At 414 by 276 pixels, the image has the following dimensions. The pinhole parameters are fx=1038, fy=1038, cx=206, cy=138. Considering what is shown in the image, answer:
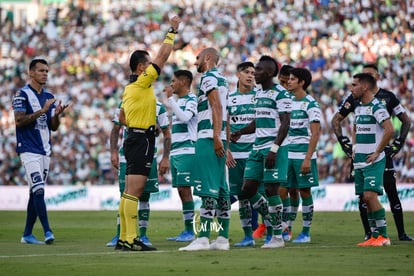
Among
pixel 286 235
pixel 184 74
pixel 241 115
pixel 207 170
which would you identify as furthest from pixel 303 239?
pixel 184 74

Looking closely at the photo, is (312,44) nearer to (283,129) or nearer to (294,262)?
(283,129)

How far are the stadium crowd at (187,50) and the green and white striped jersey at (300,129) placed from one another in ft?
44.0

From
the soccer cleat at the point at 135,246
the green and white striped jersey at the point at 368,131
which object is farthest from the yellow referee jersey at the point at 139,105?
the green and white striped jersey at the point at 368,131

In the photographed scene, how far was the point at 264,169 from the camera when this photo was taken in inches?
607

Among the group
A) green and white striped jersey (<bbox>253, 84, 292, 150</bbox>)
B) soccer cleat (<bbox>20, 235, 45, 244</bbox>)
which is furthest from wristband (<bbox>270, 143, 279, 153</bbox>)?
soccer cleat (<bbox>20, 235, 45, 244</bbox>)

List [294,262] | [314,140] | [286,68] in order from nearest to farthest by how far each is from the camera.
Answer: [294,262]
[314,140]
[286,68]

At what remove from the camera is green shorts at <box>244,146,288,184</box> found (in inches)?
601

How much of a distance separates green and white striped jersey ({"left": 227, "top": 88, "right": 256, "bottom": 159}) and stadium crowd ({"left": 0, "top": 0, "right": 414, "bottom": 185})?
13618mm

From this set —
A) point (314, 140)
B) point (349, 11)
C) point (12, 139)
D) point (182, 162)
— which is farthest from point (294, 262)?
point (349, 11)

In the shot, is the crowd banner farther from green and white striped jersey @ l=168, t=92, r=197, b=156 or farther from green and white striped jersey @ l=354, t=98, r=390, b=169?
green and white striped jersey @ l=354, t=98, r=390, b=169

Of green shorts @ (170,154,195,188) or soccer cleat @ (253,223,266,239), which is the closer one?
green shorts @ (170,154,195,188)

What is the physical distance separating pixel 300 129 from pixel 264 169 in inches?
111

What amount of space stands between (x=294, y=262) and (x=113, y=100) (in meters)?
26.9

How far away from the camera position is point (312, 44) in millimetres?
38594
